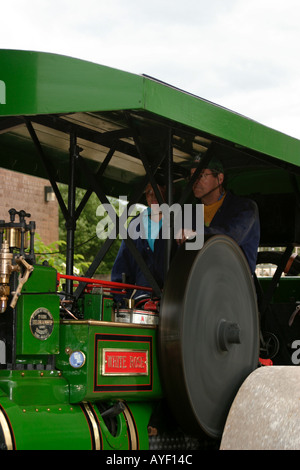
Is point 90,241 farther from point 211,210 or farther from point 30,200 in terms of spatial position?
point 211,210

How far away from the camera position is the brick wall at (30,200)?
549 inches

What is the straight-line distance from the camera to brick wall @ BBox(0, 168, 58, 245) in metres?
13.9

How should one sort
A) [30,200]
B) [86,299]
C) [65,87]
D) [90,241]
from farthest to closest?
[90,241] → [30,200] → [86,299] → [65,87]

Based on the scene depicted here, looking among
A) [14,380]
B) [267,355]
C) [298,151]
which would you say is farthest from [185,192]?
[267,355]

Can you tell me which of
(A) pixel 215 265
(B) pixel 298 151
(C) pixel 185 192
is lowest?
(A) pixel 215 265

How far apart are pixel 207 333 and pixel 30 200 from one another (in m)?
11.6

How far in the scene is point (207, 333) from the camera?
3.66 meters

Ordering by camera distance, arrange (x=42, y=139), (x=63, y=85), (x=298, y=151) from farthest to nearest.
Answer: (x=42, y=139) < (x=298, y=151) < (x=63, y=85)

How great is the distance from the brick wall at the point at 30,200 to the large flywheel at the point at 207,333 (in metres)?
9.73

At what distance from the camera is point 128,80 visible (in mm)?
2975

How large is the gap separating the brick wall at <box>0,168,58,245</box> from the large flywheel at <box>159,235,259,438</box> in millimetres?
9729

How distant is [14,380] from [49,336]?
258mm

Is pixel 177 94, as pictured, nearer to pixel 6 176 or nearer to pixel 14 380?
pixel 14 380

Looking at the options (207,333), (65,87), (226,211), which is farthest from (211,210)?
(65,87)
